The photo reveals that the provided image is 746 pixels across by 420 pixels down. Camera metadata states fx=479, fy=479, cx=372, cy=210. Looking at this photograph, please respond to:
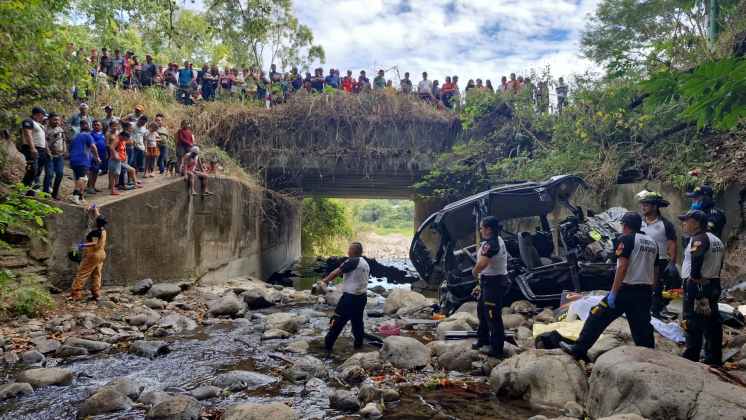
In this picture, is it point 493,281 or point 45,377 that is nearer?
point 45,377

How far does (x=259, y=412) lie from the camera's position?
420cm

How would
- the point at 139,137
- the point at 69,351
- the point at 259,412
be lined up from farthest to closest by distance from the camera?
the point at 139,137, the point at 69,351, the point at 259,412

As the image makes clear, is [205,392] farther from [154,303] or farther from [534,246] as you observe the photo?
[534,246]

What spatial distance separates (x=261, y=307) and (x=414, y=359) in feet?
19.6

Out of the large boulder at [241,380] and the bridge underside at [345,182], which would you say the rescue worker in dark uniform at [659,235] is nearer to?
the large boulder at [241,380]

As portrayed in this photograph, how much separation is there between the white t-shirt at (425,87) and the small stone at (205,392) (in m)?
15.2

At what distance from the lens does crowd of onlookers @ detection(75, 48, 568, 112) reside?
16484 millimetres

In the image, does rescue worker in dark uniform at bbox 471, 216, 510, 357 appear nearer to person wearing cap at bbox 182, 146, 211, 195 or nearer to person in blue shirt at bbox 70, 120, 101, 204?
person in blue shirt at bbox 70, 120, 101, 204

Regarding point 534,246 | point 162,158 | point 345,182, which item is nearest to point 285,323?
point 534,246

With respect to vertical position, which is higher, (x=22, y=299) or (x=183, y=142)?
(x=183, y=142)

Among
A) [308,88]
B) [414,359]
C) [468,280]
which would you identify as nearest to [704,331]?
[414,359]

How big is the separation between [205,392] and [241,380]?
1.58 ft

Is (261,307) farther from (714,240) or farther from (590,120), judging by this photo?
(590,120)

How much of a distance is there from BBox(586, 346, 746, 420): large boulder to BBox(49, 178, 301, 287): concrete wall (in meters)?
9.17
